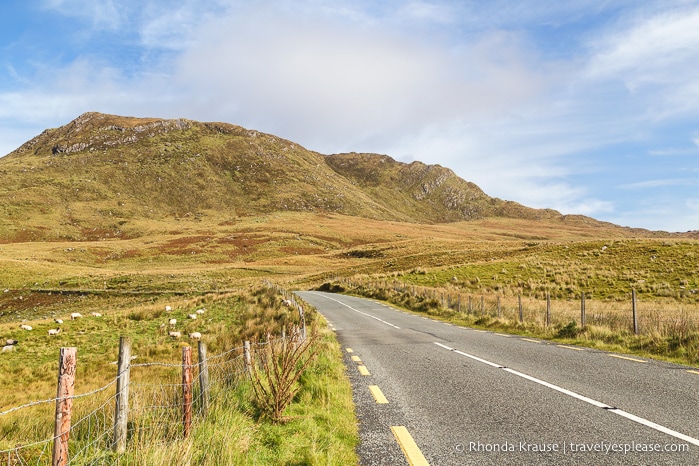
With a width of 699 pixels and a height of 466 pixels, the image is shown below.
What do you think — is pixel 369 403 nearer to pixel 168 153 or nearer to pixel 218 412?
pixel 218 412

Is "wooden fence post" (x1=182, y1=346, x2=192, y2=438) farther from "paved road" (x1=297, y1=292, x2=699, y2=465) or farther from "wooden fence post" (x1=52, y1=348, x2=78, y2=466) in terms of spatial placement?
"paved road" (x1=297, y1=292, x2=699, y2=465)

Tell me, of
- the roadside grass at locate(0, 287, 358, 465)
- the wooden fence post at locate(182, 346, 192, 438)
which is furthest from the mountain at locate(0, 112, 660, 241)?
the wooden fence post at locate(182, 346, 192, 438)

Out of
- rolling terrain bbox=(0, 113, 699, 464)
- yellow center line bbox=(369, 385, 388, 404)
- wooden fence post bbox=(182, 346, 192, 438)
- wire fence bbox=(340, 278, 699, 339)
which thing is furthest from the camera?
wire fence bbox=(340, 278, 699, 339)

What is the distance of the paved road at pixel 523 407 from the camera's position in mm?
5141

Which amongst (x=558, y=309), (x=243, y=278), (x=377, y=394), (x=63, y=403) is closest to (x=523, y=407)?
(x=377, y=394)

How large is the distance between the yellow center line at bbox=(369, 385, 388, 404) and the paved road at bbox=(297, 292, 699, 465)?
2 cm

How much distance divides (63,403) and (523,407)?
251 inches

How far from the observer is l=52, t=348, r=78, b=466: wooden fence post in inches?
144

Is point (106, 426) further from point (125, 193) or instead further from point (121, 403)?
point (125, 193)

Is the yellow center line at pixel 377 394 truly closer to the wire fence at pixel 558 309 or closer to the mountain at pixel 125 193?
the wire fence at pixel 558 309

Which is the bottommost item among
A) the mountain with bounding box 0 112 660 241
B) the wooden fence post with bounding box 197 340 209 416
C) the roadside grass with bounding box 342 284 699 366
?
the roadside grass with bounding box 342 284 699 366

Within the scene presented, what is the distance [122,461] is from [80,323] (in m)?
22.7

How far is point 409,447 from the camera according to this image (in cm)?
537

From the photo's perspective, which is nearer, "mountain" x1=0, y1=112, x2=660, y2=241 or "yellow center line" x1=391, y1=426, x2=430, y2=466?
"yellow center line" x1=391, y1=426, x2=430, y2=466
